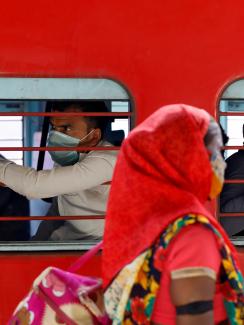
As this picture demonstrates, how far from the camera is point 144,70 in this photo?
3.27 m

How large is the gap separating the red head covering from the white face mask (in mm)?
1144

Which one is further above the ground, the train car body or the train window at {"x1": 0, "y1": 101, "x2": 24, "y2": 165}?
the train car body

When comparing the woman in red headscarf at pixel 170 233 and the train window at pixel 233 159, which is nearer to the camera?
the woman in red headscarf at pixel 170 233

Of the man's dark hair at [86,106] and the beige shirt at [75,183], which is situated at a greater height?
the man's dark hair at [86,106]

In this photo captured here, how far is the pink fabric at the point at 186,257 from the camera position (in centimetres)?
196

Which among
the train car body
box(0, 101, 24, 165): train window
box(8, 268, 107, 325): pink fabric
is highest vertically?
the train car body

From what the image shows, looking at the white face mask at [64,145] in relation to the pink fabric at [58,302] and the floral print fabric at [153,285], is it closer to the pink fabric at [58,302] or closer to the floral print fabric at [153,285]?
the pink fabric at [58,302]

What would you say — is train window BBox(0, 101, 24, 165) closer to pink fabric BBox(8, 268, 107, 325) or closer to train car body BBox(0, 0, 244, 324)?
train car body BBox(0, 0, 244, 324)

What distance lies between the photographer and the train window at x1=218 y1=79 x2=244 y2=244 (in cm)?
331

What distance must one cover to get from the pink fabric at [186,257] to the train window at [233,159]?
1329 mm

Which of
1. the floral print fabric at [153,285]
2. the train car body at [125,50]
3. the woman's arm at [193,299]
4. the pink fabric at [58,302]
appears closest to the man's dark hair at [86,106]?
the train car body at [125,50]

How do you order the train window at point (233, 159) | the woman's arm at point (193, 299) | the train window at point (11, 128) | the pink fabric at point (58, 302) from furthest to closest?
the train window at point (233, 159) → the train window at point (11, 128) → the pink fabric at point (58, 302) → the woman's arm at point (193, 299)

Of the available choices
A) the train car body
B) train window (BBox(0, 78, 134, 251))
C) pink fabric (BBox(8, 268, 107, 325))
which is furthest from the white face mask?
pink fabric (BBox(8, 268, 107, 325))

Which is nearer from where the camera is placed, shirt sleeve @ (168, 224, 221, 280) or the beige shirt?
shirt sleeve @ (168, 224, 221, 280)
